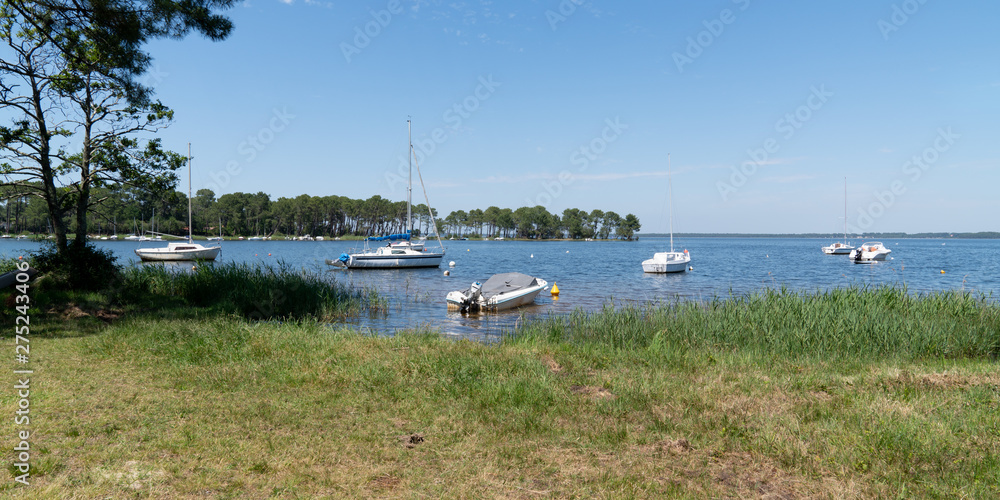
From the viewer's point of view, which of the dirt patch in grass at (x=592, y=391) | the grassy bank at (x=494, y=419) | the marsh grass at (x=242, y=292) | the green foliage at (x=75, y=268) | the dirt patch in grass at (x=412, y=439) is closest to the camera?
the grassy bank at (x=494, y=419)

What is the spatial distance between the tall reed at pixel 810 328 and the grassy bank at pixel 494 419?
0.21 meters

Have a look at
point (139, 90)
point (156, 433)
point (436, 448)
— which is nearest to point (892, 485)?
point (436, 448)

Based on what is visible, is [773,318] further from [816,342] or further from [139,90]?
[139,90]

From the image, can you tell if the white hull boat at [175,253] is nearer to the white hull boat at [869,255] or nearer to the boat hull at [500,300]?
the boat hull at [500,300]

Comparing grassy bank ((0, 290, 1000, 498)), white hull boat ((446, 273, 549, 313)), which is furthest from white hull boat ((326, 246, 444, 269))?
grassy bank ((0, 290, 1000, 498))

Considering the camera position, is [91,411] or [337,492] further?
[91,411]

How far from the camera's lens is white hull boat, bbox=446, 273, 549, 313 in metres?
20.1

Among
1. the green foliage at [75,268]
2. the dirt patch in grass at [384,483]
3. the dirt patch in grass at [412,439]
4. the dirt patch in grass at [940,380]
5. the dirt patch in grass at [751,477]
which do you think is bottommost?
the dirt patch in grass at [412,439]

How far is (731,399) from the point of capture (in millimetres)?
6461

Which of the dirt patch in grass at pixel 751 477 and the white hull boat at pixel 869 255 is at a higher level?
the white hull boat at pixel 869 255

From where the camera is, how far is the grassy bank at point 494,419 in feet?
14.1

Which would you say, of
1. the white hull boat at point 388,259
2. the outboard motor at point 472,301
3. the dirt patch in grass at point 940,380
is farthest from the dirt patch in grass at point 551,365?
the white hull boat at point 388,259

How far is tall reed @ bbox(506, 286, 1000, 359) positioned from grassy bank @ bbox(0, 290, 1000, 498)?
209 mm

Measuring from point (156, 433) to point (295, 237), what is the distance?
15726cm
